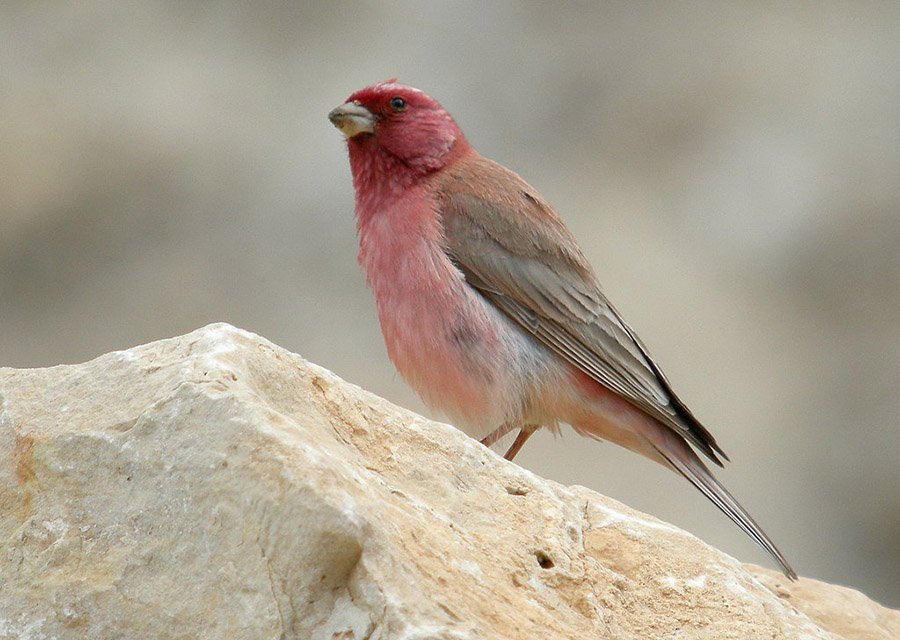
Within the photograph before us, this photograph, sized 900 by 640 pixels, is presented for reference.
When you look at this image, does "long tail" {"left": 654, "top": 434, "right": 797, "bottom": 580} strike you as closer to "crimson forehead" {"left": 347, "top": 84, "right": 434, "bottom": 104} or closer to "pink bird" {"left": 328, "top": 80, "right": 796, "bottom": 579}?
"pink bird" {"left": 328, "top": 80, "right": 796, "bottom": 579}

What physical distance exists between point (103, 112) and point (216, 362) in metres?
8.40

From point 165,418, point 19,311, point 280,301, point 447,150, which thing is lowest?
point 19,311

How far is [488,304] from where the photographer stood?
5.58 meters

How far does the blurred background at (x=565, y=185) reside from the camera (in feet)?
33.6

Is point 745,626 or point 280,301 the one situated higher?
point 745,626

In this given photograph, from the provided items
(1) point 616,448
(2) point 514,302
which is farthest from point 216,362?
(1) point 616,448

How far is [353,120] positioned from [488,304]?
1012 mm

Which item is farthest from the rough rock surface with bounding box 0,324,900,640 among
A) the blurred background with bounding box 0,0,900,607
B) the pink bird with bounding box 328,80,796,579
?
the blurred background with bounding box 0,0,900,607

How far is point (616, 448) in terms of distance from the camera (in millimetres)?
9805

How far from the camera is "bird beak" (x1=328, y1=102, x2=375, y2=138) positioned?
19.1 ft

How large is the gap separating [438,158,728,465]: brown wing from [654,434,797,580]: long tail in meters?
0.09

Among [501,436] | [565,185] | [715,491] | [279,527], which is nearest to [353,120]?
[501,436]

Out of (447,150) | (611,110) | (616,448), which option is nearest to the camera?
(447,150)

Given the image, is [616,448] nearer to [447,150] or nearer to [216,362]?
[447,150]
